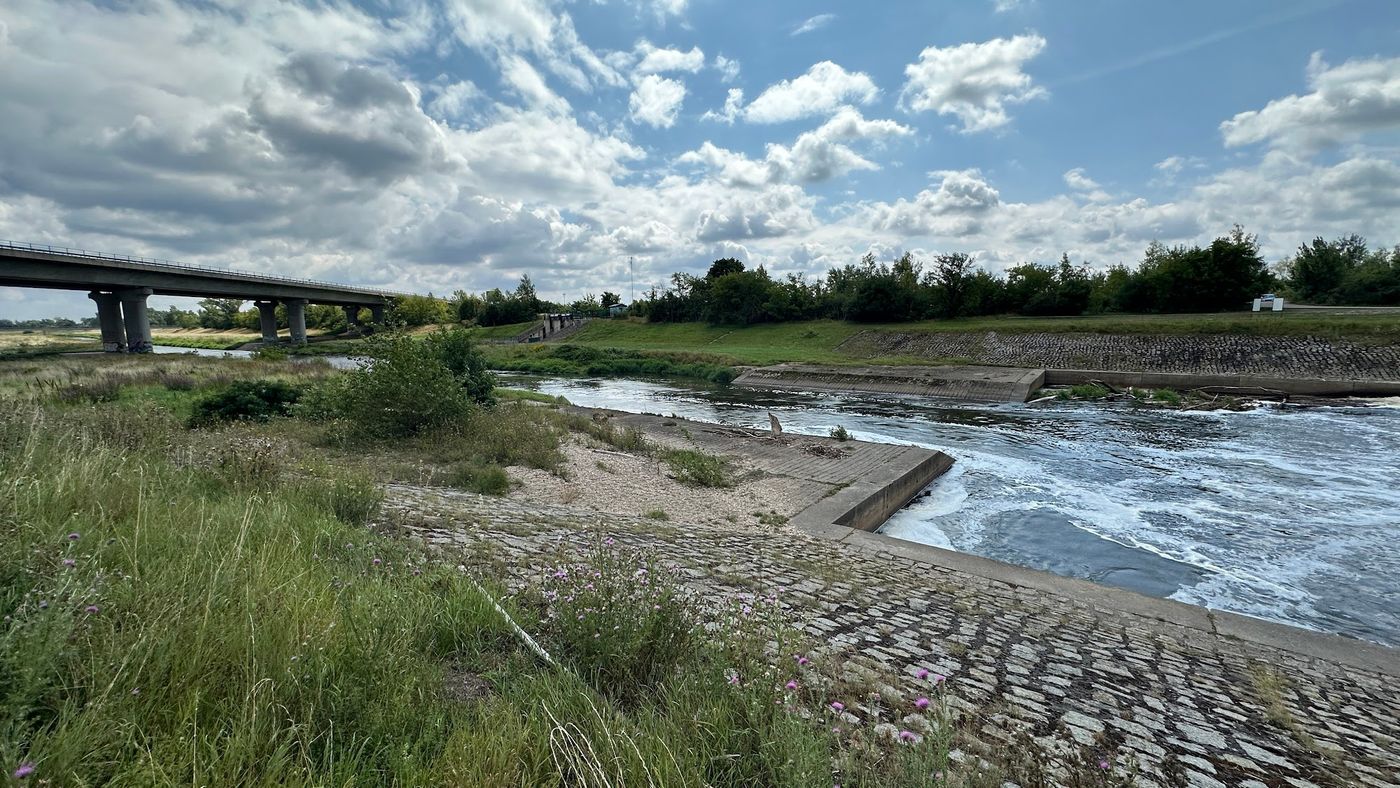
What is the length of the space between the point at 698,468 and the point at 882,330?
39.2 metres

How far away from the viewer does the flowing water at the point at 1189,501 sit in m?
8.38

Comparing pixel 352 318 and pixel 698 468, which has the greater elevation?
pixel 352 318

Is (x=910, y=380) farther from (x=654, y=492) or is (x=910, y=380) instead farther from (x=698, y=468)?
(x=654, y=492)

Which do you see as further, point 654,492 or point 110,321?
point 110,321

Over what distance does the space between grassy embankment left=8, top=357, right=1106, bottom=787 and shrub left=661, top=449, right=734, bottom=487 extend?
6.71 meters

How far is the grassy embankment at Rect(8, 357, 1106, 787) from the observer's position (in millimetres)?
2016

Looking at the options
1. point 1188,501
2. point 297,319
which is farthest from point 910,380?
point 297,319

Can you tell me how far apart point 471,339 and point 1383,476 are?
23.4 meters

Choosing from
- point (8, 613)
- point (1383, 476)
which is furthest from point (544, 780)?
point (1383, 476)

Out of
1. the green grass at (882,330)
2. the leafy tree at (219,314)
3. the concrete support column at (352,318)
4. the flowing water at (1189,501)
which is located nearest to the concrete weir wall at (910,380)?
the green grass at (882,330)

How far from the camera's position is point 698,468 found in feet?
39.0

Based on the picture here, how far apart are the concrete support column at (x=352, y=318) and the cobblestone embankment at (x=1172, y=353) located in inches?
3384

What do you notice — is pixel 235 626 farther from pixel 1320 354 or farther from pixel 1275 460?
pixel 1320 354

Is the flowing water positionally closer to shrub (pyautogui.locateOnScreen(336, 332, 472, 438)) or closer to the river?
the river
